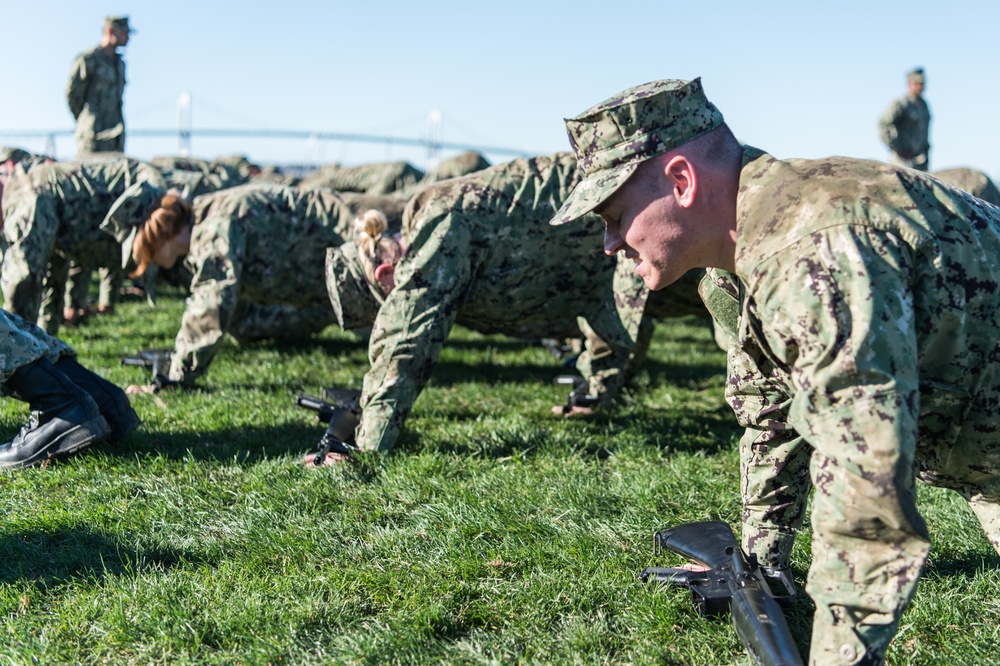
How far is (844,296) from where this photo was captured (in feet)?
6.45

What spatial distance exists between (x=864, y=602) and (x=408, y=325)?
3090 millimetres

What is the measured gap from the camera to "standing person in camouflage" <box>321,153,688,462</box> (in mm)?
4754

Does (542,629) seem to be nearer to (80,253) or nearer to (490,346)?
(490,346)

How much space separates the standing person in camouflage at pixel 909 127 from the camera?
541 inches

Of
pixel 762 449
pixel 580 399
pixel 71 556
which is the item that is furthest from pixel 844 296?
pixel 580 399

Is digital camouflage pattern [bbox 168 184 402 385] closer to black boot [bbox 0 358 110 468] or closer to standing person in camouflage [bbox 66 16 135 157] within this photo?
black boot [bbox 0 358 110 468]

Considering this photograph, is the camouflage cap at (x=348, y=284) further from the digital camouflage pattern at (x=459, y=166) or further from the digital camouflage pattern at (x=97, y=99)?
the digital camouflage pattern at (x=459, y=166)

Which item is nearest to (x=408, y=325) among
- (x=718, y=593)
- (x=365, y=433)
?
(x=365, y=433)

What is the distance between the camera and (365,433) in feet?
16.0

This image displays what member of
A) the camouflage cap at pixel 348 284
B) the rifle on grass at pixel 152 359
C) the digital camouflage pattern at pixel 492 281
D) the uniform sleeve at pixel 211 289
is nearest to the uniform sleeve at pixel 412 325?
the digital camouflage pattern at pixel 492 281

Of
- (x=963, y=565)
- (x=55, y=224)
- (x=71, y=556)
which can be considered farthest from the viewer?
(x=55, y=224)

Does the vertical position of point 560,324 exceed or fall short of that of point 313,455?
it exceeds it

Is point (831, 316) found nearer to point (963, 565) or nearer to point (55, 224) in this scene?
point (963, 565)

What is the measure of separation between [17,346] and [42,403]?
Result: 1.09ft
